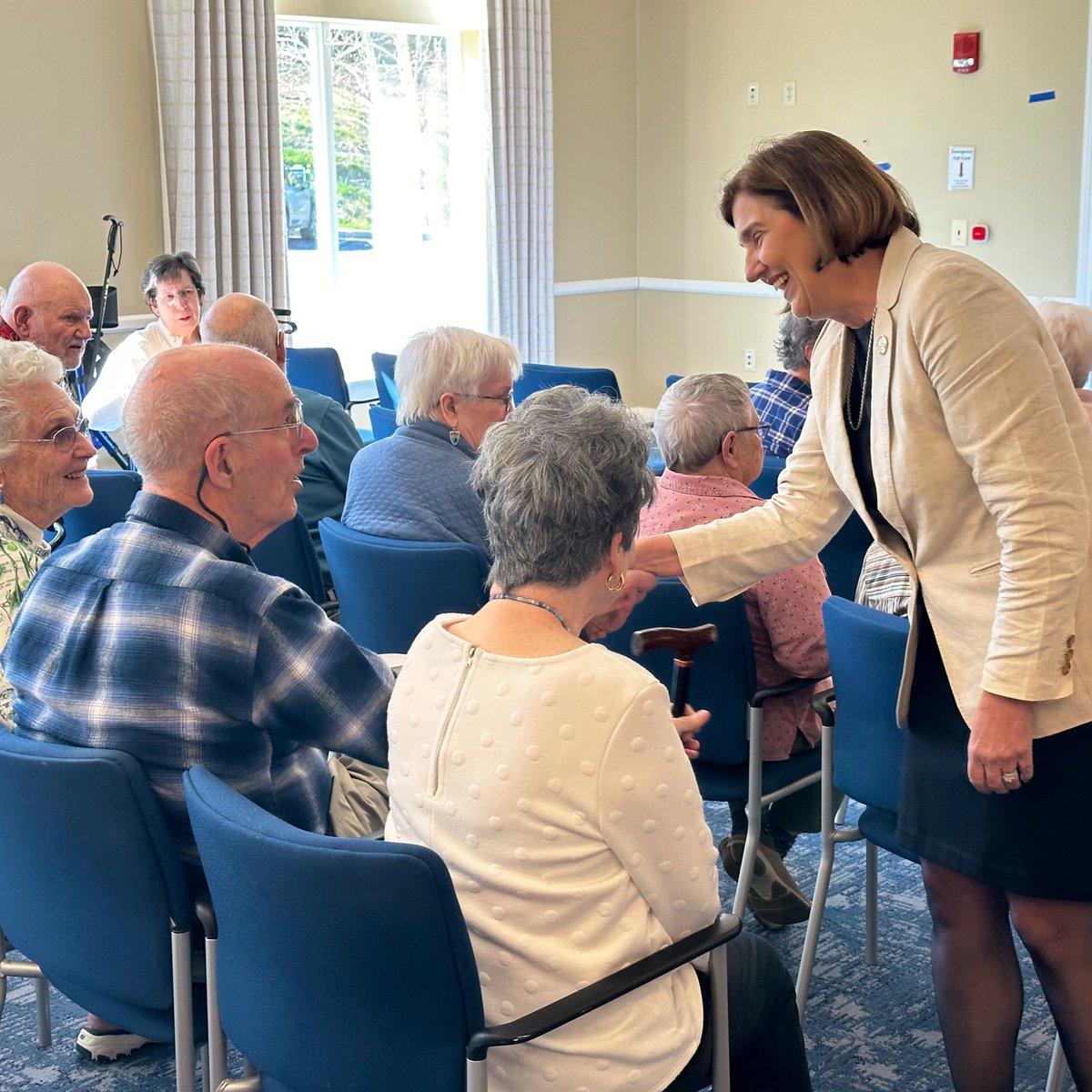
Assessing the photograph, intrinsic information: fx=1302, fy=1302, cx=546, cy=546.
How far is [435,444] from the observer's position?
2959 millimetres

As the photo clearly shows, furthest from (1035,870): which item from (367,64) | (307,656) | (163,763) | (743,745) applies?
(367,64)

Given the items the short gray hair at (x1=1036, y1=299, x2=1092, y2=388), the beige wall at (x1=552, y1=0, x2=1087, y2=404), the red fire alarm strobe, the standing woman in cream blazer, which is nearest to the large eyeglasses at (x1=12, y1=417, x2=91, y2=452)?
the standing woman in cream blazer

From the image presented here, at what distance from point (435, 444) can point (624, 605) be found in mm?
1156

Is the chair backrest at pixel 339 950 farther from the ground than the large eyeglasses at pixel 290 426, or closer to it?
closer to it

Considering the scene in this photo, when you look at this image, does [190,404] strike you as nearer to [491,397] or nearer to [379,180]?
[491,397]

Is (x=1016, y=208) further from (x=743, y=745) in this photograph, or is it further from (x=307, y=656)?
(x=307, y=656)

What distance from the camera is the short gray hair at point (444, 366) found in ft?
10.0

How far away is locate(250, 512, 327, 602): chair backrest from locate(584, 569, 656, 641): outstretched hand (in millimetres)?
1278

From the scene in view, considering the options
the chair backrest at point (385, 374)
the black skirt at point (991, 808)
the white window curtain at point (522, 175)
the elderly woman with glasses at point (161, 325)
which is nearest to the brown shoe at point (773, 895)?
the black skirt at point (991, 808)

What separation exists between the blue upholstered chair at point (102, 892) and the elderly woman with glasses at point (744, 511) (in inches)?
47.9

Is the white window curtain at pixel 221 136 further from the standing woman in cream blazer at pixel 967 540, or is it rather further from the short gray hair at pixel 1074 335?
the standing woman in cream blazer at pixel 967 540

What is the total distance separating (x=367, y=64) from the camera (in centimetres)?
758

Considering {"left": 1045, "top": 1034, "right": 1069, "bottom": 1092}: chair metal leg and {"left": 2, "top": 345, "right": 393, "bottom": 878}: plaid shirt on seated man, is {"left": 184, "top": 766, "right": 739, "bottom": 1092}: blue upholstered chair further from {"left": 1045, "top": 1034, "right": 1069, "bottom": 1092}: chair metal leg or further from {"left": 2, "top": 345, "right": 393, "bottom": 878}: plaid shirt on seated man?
{"left": 1045, "top": 1034, "right": 1069, "bottom": 1092}: chair metal leg

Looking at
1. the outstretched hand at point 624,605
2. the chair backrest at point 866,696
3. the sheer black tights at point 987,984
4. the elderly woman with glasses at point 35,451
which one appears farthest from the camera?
the elderly woman with glasses at point 35,451
